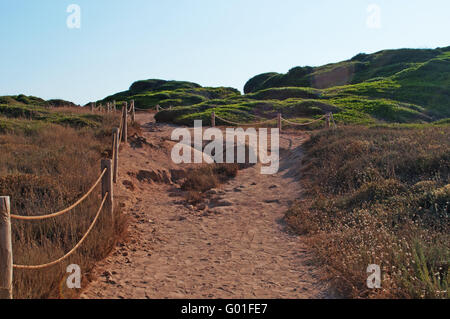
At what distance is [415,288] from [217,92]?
5843cm

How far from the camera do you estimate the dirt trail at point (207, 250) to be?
5.14m

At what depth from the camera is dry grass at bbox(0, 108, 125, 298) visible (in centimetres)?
459

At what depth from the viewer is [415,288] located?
14.1 feet

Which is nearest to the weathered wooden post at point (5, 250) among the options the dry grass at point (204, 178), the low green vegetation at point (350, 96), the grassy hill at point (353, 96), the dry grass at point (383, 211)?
the dry grass at point (383, 211)

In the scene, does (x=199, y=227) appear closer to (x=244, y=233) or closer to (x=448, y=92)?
(x=244, y=233)

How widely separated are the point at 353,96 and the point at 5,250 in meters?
35.1

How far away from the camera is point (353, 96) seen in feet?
116

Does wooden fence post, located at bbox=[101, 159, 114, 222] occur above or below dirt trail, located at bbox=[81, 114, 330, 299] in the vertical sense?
above

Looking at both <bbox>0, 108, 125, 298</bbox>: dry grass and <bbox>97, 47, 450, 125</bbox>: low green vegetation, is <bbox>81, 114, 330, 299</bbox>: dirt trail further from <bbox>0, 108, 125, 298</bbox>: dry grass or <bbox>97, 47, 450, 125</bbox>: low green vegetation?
<bbox>97, 47, 450, 125</bbox>: low green vegetation

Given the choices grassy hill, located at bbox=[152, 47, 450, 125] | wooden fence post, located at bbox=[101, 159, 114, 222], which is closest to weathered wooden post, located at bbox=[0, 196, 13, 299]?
wooden fence post, located at bbox=[101, 159, 114, 222]

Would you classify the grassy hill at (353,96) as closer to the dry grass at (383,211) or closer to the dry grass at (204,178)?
the dry grass at (204,178)

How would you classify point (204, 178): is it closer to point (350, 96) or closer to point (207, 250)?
point (207, 250)

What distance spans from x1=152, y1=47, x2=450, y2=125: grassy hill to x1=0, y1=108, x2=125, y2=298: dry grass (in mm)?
14453

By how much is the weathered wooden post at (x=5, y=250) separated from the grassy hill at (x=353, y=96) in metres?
21.2
